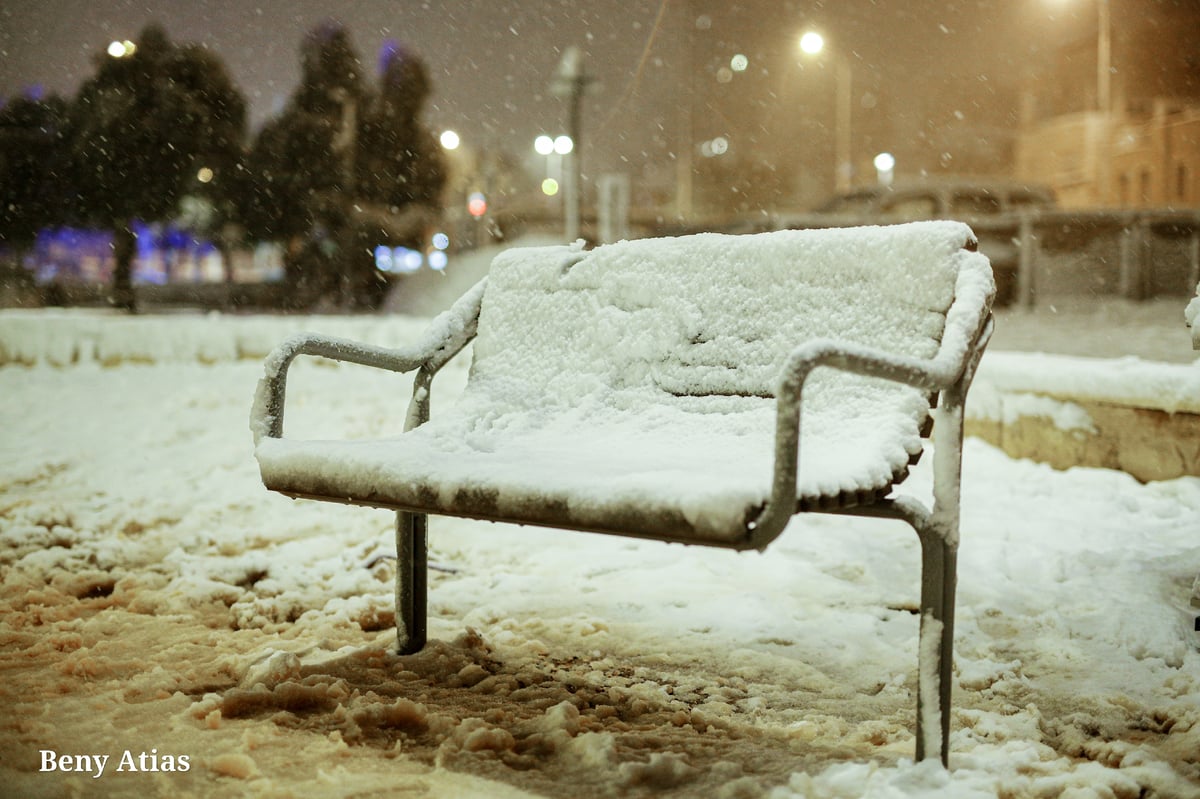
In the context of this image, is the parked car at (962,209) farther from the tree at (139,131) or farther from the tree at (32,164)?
the tree at (32,164)

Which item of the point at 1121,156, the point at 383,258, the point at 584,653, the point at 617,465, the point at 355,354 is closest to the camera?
the point at 617,465

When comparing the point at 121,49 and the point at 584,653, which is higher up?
the point at 121,49

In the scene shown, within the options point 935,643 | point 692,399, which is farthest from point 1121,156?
point 935,643

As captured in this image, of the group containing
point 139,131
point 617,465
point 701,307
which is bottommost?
point 617,465

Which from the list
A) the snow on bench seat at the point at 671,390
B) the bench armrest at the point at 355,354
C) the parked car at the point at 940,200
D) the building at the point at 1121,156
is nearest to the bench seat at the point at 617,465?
the snow on bench seat at the point at 671,390

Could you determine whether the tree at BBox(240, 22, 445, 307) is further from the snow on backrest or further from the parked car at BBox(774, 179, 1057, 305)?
the snow on backrest

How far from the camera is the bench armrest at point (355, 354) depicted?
2.30 metres

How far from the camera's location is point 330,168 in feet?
97.0

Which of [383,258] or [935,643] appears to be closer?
[935,643]

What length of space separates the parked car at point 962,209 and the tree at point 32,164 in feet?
68.4

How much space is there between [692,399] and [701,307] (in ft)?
0.76

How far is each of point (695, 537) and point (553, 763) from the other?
71cm

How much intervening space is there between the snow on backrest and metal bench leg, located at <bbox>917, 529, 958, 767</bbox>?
441mm

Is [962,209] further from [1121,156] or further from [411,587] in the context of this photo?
[1121,156]
